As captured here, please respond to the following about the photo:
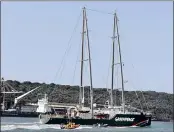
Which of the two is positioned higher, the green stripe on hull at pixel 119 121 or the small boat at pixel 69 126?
the green stripe on hull at pixel 119 121

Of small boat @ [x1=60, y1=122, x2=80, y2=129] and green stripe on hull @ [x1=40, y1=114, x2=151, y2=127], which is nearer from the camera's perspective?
small boat @ [x1=60, y1=122, x2=80, y2=129]

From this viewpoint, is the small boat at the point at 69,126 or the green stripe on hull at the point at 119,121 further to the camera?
the green stripe on hull at the point at 119,121

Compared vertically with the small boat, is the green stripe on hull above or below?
above

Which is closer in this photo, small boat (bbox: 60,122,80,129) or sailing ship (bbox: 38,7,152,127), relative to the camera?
small boat (bbox: 60,122,80,129)

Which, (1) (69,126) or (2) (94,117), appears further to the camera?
(2) (94,117)

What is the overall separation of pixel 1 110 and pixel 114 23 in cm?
10673

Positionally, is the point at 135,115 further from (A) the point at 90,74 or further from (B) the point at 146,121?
(A) the point at 90,74

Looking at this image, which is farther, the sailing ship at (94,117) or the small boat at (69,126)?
the sailing ship at (94,117)

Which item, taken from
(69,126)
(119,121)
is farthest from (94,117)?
(69,126)

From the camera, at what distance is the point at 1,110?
192250 millimetres

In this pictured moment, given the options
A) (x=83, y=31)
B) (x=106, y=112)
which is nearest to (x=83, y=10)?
(x=83, y=31)

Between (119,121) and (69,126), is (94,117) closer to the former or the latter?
(119,121)

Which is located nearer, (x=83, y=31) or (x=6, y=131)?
(x=6, y=131)

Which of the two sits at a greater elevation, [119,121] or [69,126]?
[119,121]
